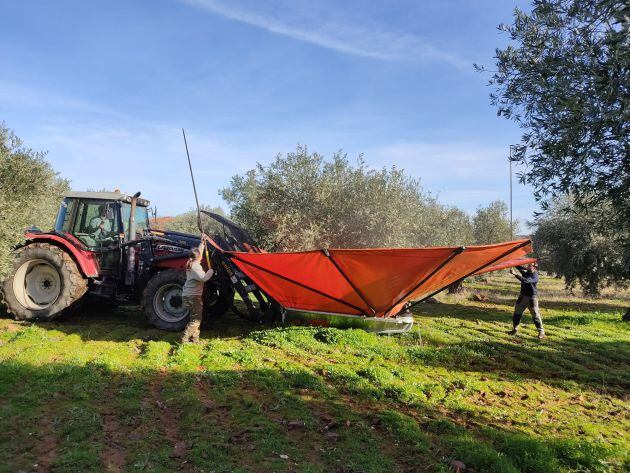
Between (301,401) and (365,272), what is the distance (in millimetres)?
3014

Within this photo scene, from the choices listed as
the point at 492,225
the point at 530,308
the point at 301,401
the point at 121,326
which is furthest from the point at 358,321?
the point at 492,225

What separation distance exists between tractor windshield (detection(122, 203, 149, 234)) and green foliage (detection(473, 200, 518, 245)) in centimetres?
2758

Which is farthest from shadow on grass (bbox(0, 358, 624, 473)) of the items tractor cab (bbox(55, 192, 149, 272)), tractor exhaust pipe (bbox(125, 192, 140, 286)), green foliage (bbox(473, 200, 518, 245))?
green foliage (bbox(473, 200, 518, 245))

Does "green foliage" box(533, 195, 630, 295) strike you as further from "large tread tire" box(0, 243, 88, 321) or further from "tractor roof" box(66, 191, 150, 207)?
"large tread tire" box(0, 243, 88, 321)

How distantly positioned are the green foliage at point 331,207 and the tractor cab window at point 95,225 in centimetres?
754

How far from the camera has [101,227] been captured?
9836 millimetres

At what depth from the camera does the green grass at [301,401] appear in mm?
4094

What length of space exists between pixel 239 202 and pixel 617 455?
1947 centimetres

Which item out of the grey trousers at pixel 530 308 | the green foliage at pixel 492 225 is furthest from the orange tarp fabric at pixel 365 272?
the green foliage at pixel 492 225

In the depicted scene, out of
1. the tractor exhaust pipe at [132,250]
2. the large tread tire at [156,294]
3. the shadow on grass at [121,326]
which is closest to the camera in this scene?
the shadow on grass at [121,326]

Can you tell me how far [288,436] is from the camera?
4.51 m

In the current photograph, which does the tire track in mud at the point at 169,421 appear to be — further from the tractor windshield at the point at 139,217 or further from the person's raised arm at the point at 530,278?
the person's raised arm at the point at 530,278

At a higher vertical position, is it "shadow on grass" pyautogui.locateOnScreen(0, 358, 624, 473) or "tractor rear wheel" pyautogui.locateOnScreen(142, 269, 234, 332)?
"tractor rear wheel" pyautogui.locateOnScreen(142, 269, 234, 332)

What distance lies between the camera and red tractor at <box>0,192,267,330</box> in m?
8.90
